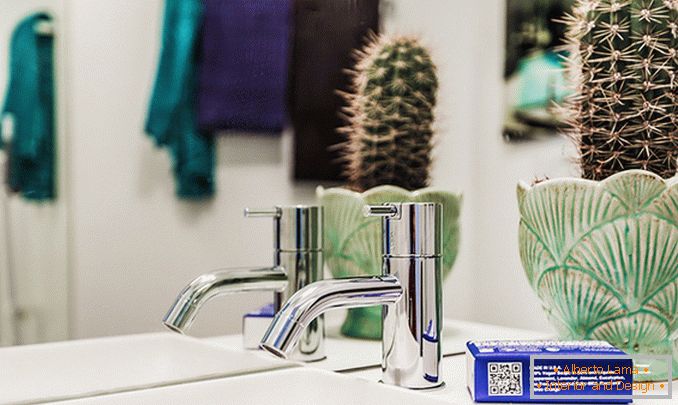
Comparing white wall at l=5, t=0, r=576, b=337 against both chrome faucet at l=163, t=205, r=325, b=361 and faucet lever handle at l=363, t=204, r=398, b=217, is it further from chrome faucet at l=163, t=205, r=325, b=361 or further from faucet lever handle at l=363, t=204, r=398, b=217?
faucet lever handle at l=363, t=204, r=398, b=217

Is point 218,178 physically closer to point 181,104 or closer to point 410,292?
point 181,104

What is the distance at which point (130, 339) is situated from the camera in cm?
80

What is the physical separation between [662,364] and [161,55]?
22.3 inches

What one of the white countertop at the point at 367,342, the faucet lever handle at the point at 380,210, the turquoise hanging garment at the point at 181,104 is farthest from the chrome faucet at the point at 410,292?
the turquoise hanging garment at the point at 181,104

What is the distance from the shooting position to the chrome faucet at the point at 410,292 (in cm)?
69

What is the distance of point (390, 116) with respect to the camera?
3.09 ft

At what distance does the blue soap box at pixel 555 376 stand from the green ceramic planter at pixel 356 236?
28 cm

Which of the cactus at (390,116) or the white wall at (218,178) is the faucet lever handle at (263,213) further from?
the cactus at (390,116)

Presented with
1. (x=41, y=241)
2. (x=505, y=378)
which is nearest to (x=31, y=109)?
(x=41, y=241)

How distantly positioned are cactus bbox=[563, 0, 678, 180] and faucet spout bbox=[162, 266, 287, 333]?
1.15 feet

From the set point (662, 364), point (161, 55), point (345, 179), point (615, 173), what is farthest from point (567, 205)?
point (161, 55)

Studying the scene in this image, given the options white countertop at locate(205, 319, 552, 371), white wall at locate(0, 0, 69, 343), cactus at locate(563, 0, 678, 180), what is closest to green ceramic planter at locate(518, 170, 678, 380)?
cactus at locate(563, 0, 678, 180)

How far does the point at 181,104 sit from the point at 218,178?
89 mm

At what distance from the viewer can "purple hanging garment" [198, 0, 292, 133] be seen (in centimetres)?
84
